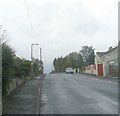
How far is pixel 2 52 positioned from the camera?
1917 centimetres

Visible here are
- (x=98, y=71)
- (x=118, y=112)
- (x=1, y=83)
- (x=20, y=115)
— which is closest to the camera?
(x=20, y=115)

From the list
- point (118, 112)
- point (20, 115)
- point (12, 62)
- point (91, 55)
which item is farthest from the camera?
point (91, 55)

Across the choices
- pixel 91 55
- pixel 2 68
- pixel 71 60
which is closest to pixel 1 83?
pixel 2 68

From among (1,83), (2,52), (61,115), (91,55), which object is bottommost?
(61,115)

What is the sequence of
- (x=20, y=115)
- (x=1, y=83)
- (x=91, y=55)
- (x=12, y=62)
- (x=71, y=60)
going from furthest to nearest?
(x=91, y=55) < (x=71, y=60) < (x=12, y=62) < (x=1, y=83) < (x=20, y=115)

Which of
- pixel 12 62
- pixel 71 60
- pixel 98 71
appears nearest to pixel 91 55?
pixel 71 60

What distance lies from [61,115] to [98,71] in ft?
190

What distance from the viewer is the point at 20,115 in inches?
516

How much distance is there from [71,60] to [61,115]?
131 metres

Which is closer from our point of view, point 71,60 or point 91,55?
point 71,60

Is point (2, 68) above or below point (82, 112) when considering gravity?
above

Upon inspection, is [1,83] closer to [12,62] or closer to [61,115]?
[12,62]

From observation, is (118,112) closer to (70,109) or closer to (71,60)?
A: (70,109)

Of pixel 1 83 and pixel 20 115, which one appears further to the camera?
pixel 1 83
